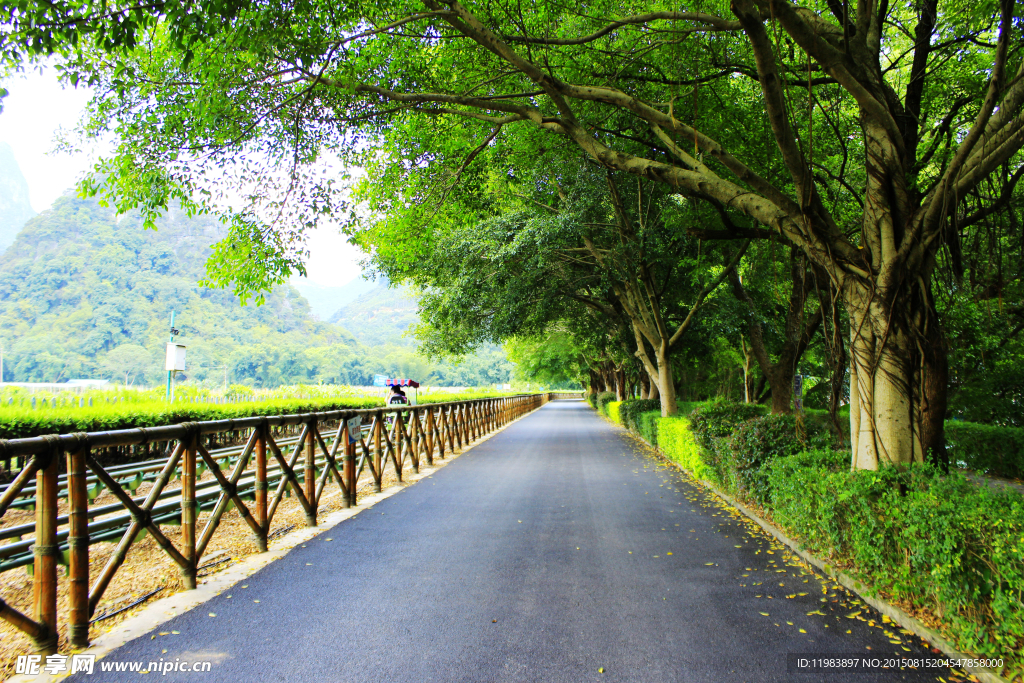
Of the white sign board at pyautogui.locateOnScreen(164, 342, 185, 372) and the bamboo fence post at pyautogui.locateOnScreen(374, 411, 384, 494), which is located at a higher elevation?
the white sign board at pyautogui.locateOnScreen(164, 342, 185, 372)

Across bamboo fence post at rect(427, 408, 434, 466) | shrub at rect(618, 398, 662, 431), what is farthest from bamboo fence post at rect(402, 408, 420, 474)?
shrub at rect(618, 398, 662, 431)

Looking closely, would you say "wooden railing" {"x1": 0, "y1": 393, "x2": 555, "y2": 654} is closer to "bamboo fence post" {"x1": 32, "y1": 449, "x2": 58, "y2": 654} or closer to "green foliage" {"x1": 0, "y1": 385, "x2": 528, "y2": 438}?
"bamboo fence post" {"x1": 32, "y1": 449, "x2": 58, "y2": 654}

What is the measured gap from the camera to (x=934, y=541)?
3.07 m

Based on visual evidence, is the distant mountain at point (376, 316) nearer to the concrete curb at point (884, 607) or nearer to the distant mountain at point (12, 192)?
the distant mountain at point (12, 192)

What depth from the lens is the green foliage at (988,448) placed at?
1052 centimetres

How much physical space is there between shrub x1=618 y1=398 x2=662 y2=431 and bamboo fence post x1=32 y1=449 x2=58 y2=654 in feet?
51.8

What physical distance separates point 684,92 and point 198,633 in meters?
8.71

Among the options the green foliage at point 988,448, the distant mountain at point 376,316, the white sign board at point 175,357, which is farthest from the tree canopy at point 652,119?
the distant mountain at point 376,316

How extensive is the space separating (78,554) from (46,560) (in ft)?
0.72

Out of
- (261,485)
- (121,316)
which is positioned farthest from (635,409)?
(121,316)

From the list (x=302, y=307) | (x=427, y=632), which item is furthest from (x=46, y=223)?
(x=427, y=632)

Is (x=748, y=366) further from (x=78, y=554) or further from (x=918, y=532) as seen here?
(x=78, y=554)

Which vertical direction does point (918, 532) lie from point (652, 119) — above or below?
below

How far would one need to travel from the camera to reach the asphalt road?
2904 mm
